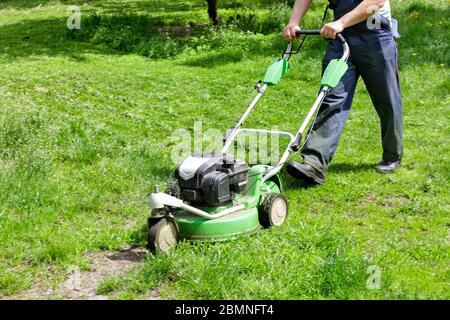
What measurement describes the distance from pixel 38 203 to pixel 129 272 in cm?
111

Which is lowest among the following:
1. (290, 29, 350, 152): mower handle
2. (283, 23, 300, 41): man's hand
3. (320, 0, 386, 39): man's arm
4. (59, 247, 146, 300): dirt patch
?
(59, 247, 146, 300): dirt patch

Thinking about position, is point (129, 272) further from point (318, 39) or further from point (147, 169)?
point (318, 39)

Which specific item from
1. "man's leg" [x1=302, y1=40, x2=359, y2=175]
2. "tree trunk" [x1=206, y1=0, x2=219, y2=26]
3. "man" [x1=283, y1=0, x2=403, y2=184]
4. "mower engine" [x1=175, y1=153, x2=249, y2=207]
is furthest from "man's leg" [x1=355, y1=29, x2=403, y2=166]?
"tree trunk" [x1=206, y1=0, x2=219, y2=26]

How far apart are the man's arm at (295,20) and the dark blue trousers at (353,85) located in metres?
0.30

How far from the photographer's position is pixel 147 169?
16.5ft

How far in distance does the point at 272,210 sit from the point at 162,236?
0.76 metres

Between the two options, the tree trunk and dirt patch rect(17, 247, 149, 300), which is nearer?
dirt patch rect(17, 247, 149, 300)

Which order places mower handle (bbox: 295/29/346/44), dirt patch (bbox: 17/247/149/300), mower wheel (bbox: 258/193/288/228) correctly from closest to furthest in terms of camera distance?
dirt patch (bbox: 17/247/149/300) → mower wheel (bbox: 258/193/288/228) → mower handle (bbox: 295/29/346/44)

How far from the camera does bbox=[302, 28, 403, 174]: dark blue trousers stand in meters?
4.88

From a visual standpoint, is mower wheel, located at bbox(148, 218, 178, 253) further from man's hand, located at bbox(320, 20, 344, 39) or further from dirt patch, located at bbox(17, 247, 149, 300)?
man's hand, located at bbox(320, 20, 344, 39)

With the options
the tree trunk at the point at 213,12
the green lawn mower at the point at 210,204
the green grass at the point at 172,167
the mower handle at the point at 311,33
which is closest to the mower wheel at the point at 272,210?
the green lawn mower at the point at 210,204

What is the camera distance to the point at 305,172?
4.76 m

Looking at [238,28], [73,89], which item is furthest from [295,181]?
[238,28]

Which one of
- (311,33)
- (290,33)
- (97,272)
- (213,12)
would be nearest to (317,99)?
(311,33)
